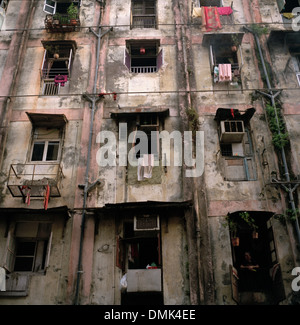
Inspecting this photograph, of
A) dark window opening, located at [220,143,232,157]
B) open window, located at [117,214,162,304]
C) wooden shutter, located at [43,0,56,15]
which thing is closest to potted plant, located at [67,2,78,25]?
wooden shutter, located at [43,0,56,15]

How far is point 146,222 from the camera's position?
37.2 feet

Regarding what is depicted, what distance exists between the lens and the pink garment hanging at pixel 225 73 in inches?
550

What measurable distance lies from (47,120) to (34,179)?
2409 mm

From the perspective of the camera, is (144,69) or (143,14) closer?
(144,69)

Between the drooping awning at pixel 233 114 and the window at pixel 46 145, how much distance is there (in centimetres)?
622

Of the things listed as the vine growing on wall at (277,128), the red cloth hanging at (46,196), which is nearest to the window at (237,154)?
the vine growing on wall at (277,128)

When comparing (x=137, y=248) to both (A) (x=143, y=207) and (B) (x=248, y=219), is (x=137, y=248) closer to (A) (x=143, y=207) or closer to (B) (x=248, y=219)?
(A) (x=143, y=207)

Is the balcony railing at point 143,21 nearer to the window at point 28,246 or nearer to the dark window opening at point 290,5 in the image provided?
the dark window opening at point 290,5

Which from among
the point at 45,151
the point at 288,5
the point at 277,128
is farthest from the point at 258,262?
the point at 288,5

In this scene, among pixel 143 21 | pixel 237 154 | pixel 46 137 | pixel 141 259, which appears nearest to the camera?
pixel 141 259

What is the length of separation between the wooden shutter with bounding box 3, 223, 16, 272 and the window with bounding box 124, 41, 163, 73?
8.36 metres

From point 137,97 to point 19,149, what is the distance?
502cm

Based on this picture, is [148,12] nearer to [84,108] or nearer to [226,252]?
[84,108]

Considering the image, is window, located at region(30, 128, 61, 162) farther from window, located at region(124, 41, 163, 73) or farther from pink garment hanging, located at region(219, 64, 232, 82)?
pink garment hanging, located at region(219, 64, 232, 82)
